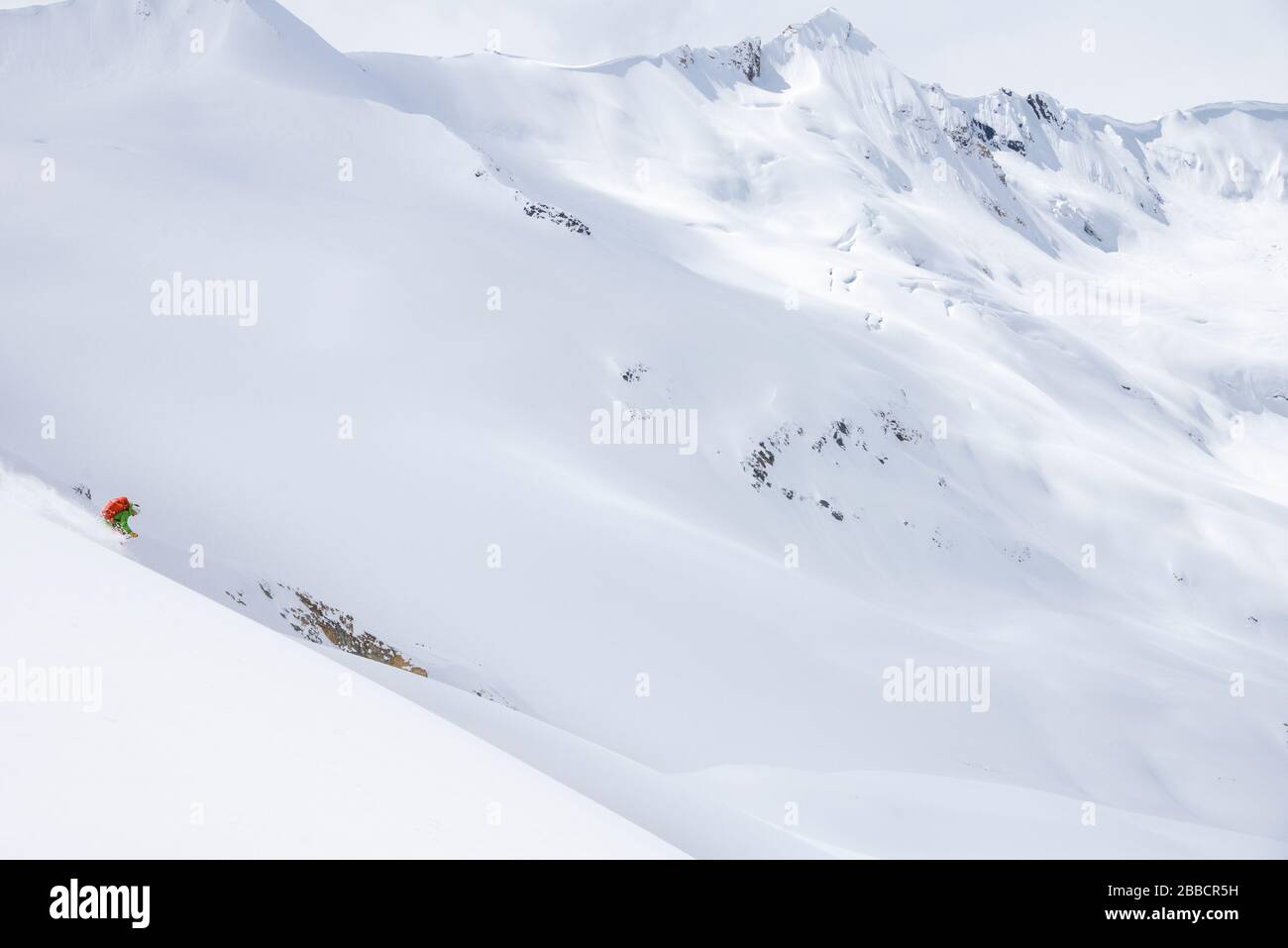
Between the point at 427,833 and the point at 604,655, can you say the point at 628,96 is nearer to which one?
the point at 604,655

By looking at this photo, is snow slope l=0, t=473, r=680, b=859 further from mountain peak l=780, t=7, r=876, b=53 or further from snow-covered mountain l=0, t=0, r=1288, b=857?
mountain peak l=780, t=7, r=876, b=53

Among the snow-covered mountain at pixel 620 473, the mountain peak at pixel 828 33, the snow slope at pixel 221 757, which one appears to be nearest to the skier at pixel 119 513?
the snow-covered mountain at pixel 620 473

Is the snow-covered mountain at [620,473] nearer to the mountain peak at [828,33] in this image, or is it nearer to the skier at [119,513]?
the skier at [119,513]

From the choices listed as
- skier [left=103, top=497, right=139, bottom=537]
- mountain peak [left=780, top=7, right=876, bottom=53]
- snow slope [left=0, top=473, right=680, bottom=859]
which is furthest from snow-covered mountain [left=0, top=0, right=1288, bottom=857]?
mountain peak [left=780, top=7, right=876, bottom=53]

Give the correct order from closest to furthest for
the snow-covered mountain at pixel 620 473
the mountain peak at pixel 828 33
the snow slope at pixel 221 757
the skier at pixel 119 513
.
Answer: the snow slope at pixel 221 757 → the skier at pixel 119 513 → the snow-covered mountain at pixel 620 473 → the mountain peak at pixel 828 33

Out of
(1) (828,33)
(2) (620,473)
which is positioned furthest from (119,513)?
(1) (828,33)

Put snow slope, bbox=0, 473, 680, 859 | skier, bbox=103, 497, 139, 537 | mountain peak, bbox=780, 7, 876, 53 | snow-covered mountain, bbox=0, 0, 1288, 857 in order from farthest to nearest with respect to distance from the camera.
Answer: mountain peak, bbox=780, 7, 876, 53
snow-covered mountain, bbox=0, 0, 1288, 857
skier, bbox=103, 497, 139, 537
snow slope, bbox=0, 473, 680, 859
